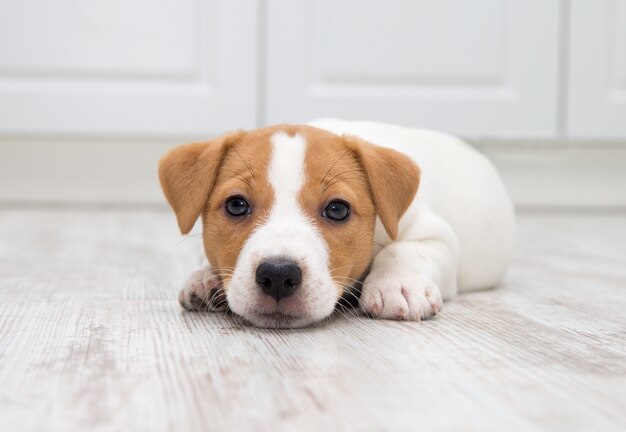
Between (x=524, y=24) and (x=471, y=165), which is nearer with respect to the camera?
(x=471, y=165)

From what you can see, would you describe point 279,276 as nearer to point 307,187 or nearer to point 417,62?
point 307,187

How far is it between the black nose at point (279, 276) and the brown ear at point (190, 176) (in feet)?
1.04

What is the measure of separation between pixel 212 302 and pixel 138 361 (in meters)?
0.50

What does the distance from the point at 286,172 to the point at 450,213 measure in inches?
27.5

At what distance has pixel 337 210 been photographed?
183 centimetres

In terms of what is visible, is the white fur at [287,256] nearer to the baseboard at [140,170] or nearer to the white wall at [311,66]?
the white wall at [311,66]

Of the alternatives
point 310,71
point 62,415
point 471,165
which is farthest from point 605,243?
point 62,415

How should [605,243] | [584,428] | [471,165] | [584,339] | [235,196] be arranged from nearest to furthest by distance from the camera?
[584,428], [584,339], [235,196], [471,165], [605,243]

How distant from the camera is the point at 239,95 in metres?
4.52

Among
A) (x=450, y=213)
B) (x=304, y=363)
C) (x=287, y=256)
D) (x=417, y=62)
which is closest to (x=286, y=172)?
(x=287, y=256)

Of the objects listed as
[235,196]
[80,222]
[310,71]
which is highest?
[310,71]

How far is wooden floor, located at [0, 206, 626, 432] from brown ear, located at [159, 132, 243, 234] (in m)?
0.23

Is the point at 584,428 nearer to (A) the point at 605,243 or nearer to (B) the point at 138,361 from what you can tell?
(B) the point at 138,361

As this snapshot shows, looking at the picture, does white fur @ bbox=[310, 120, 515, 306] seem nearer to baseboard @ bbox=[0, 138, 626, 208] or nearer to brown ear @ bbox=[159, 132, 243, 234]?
brown ear @ bbox=[159, 132, 243, 234]
